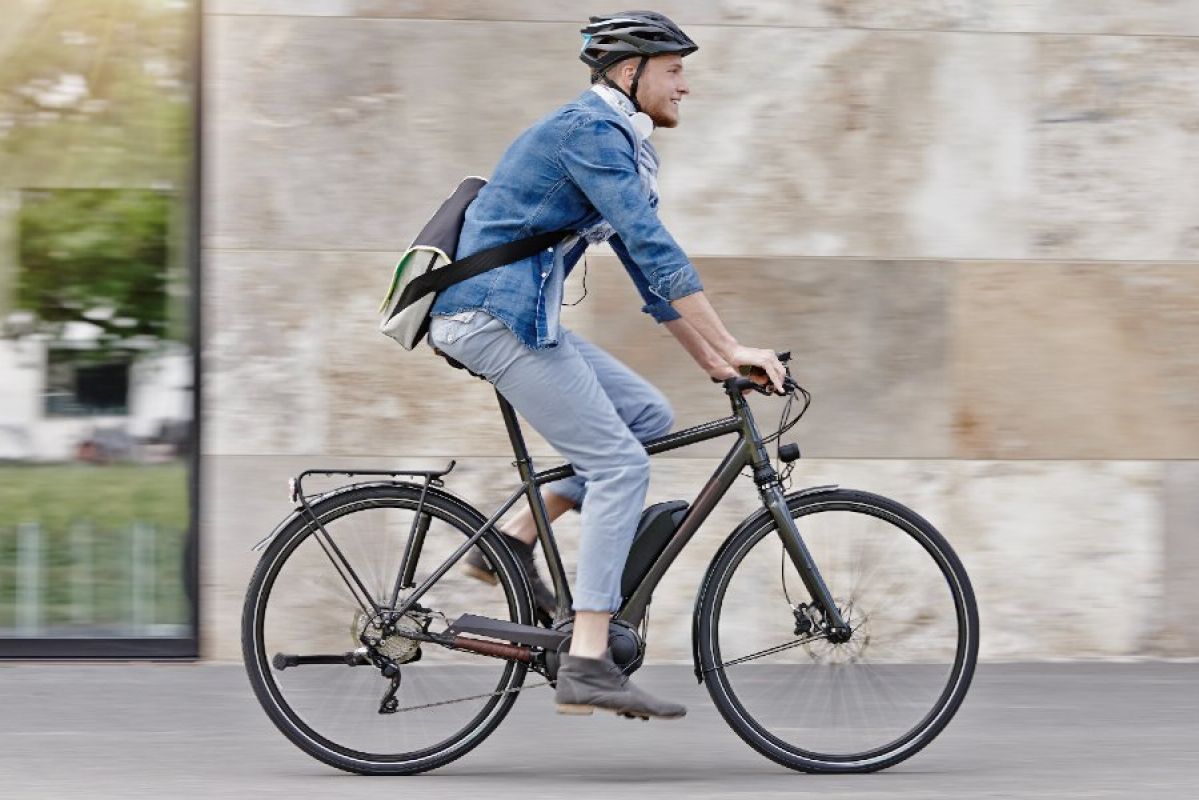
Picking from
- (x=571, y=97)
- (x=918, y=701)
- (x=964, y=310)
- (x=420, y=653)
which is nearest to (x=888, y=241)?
(x=964, y=310)

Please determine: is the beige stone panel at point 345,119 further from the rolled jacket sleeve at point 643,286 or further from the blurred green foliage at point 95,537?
the rolled jacket sleeve at point 643,286

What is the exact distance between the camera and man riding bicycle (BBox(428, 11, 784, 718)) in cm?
484

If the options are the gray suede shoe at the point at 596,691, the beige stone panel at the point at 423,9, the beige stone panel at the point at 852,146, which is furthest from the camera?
the beige stone panel at the point at 852,146

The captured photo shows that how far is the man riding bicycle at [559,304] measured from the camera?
4840 millimetres

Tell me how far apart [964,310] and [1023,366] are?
0.31 m

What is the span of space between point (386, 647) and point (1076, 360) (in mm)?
3218

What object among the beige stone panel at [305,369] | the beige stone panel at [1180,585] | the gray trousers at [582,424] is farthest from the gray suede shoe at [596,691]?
the beige stone panel at [1180,585]

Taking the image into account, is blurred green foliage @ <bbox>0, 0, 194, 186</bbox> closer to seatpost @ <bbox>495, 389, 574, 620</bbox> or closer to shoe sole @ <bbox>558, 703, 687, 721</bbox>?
seatpost @ <bbox>495, 389, 574, 620</bbox>

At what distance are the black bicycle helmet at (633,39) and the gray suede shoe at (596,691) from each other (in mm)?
1498

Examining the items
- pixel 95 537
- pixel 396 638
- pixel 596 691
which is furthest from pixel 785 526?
pixel 95 537

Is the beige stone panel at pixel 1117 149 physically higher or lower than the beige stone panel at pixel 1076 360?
higher

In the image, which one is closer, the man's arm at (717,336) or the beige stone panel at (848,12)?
the man's arm at (717,336)

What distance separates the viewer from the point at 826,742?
16.9 feet

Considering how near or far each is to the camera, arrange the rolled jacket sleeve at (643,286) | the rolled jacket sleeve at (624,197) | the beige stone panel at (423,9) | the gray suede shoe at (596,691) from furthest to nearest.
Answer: the beige stone panel at (423,9), the rolled jacket sleeve at (643,286), the gray suede shoe at (596,691), the rolled jacket sleeve at (624,197)
